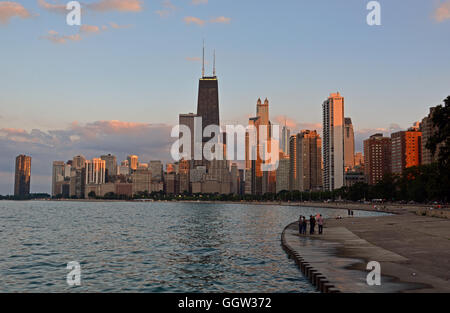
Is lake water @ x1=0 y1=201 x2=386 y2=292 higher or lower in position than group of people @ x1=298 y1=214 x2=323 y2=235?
lower

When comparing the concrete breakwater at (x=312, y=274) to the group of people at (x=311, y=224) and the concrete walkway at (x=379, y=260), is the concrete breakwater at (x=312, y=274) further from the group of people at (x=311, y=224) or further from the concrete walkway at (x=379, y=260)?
the group of people at (x=311, y=224)

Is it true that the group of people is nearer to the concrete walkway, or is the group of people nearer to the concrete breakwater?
the concrete walkway

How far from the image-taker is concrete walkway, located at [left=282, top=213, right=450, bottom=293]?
21266mm

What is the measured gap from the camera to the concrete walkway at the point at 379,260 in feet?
69.8

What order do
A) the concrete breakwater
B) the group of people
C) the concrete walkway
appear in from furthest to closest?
1. the group of people
2. the concrete breakwater
3. the concrete walkway

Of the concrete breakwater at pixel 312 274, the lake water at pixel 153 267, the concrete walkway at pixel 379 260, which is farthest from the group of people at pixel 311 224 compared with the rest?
the concrete breakwater at pixel 312 274

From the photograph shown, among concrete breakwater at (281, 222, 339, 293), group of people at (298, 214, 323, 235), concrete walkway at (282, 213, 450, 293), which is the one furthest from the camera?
group of people at (298, 214, 323, 235)

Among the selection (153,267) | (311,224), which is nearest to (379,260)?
(153,267)

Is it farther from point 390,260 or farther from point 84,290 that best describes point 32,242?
point 390,260

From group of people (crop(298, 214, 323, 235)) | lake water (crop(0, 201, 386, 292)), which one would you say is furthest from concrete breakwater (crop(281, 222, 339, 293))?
group of people (crop(298, 214, 323, 235))

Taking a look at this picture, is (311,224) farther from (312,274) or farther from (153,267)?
(312,274)

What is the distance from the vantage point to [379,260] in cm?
2923

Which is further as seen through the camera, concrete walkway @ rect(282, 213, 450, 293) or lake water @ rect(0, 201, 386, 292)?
lake water @ rect(0, 201, 386, 292)

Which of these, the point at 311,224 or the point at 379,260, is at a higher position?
the point at 311,224
